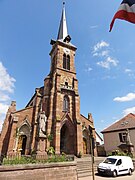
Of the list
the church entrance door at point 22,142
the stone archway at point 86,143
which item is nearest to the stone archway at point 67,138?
the stone archway at point 86,143

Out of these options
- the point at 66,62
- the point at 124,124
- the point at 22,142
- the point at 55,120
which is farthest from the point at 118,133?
the point at 66,62

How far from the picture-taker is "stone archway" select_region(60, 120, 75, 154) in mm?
23322

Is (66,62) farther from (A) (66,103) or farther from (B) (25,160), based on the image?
(B) (25,160)

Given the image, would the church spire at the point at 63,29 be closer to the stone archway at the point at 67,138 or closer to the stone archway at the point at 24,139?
the stone archway at the point at 67,138

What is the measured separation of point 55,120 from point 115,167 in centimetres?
1182

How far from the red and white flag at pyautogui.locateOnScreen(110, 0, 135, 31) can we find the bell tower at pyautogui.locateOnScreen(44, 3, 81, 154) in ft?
62.9

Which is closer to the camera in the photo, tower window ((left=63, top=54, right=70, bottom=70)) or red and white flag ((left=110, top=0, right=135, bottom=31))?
red and white flag ((left=110, top=0, right=135, bottom=31))

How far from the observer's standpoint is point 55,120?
22766 millimetres

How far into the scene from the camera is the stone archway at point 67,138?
76.5 ft

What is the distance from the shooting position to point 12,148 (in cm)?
2030

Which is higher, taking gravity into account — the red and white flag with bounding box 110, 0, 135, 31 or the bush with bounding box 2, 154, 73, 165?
the red and white flag with bounding box 110, 0, 135, 31

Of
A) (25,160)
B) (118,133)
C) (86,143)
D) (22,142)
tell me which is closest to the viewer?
(25,160)

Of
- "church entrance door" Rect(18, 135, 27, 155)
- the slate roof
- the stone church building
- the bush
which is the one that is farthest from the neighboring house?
the bush

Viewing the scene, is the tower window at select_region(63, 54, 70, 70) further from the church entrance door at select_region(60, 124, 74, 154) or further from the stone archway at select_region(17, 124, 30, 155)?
the stone archway at select_region(17, 124, 30, 155)
